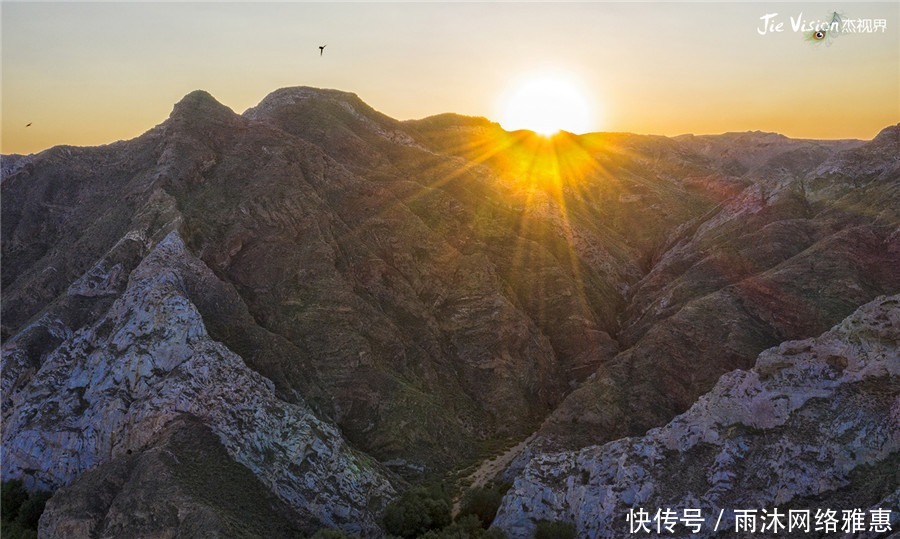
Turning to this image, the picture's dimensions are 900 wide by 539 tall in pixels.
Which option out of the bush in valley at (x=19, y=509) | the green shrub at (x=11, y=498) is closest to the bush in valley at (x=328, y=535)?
the bush in valley at (x=19, y=509)

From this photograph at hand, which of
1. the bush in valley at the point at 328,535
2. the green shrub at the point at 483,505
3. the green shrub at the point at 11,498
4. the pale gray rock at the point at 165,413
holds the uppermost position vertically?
the pale gray rock at the point at 165,413

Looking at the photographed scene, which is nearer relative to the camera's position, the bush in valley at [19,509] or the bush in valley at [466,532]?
the bush in valley at [466,532]

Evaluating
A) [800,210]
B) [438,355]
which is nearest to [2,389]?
[438,355]

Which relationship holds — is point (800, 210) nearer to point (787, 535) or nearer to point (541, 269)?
point (541, 269)

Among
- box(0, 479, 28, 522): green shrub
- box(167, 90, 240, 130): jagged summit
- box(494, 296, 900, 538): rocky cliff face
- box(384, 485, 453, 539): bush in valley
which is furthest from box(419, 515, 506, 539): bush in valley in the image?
box(167, 90, 240, 130): jagged summit

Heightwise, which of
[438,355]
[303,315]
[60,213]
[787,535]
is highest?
[60,213]

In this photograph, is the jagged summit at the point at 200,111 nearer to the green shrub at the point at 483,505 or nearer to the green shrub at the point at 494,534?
the green shrub at the point at 483,505
